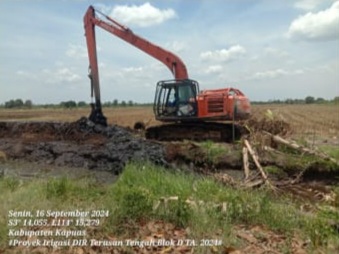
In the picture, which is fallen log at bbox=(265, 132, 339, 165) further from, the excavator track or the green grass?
the green grass

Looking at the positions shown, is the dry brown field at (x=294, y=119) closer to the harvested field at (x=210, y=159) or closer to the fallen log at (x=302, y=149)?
the fallen log at (x=302, y=149)

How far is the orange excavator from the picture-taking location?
14078 mm

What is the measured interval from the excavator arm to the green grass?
30.7ft

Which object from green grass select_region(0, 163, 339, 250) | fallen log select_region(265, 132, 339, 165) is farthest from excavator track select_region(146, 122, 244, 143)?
green grass select_region(0, 163, 339, 250)

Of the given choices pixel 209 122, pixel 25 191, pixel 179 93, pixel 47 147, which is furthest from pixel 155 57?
pixel 25 191

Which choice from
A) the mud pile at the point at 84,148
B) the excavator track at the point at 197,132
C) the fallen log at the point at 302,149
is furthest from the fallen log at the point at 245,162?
the excavator track at the point at 197,132

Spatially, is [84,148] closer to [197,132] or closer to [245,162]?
[197,132]

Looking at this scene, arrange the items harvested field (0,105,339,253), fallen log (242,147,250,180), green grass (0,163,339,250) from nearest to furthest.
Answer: green grass (0,163,339,250)
harvested field (0,105,339,253)
fallen log (242,147,250,180)

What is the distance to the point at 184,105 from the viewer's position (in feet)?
46.8

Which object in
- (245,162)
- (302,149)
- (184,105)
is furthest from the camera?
(184,105)

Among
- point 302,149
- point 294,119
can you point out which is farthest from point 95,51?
point 294,119

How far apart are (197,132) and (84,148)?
4.10 metres

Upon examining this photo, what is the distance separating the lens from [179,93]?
14156 mm

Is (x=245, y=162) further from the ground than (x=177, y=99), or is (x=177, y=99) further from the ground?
(x=177, y=99)
